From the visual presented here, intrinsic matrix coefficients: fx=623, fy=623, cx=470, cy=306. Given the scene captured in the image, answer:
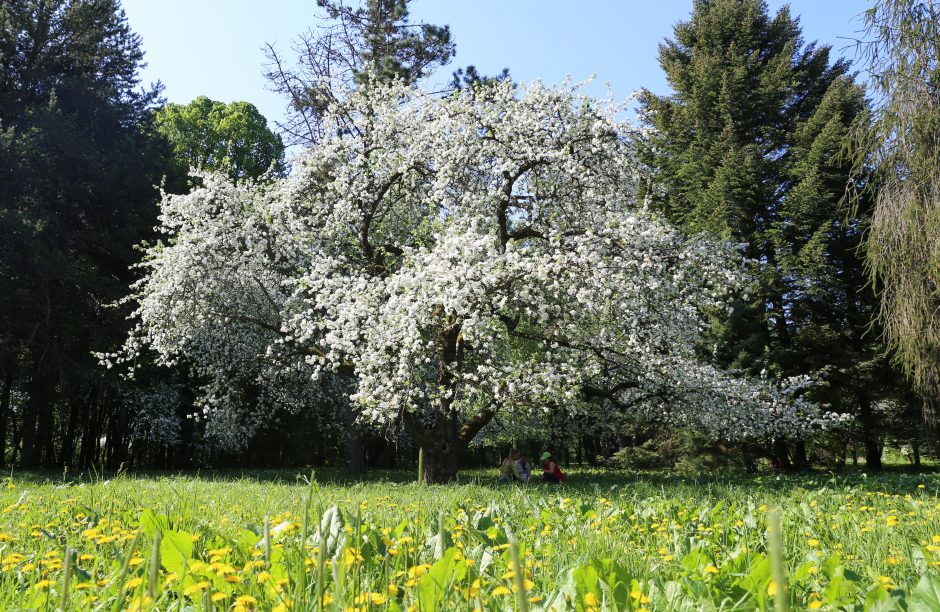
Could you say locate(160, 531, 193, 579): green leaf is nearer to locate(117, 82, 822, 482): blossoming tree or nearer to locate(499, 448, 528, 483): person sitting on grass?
locate(117, 82, 822, 482): blossoming tree

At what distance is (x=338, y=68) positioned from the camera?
67.9 ft

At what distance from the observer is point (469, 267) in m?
9.55

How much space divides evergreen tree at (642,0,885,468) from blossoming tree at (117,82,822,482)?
626cm

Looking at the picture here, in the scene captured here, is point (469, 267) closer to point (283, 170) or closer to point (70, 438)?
point (70, 438)

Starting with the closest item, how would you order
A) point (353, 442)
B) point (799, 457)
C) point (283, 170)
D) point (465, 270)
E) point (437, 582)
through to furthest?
point (437, 582)
point (465, 270)
point (353, 442)
point (799, 457)
point (283, 170)

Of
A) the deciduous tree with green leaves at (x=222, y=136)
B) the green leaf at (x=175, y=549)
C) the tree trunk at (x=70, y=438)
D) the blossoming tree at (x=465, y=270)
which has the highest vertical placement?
the deciduous tree with green leaves at (x=222, y=136)

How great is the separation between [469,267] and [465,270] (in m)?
0.13

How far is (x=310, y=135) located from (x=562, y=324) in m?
13.3

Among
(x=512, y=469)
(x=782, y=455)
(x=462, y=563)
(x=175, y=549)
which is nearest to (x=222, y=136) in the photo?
(x=512, y=469)

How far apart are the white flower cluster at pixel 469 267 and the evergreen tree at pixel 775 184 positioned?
603cm

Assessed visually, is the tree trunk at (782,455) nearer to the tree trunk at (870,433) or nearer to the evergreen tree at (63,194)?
the tree trunk at (870,433)

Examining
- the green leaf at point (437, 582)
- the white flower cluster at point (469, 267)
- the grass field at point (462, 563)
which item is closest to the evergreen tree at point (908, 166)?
the white flower cluster at point (469, 267)

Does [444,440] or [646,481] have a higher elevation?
[444,440]

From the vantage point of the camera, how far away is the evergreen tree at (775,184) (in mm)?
20656
